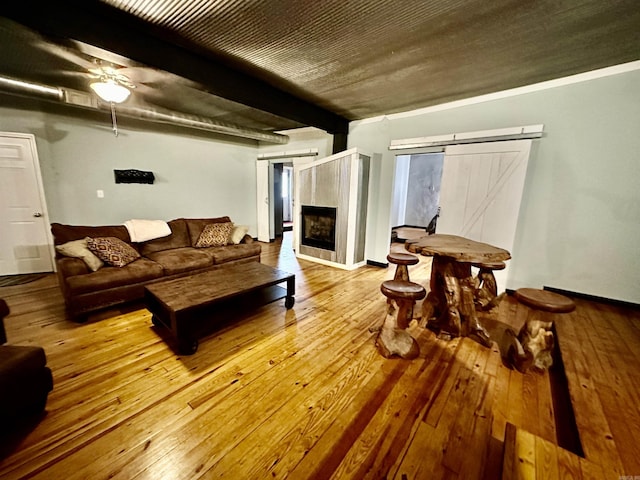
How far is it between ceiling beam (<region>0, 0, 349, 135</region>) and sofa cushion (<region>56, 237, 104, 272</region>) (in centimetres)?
189

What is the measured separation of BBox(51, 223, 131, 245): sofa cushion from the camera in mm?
2854

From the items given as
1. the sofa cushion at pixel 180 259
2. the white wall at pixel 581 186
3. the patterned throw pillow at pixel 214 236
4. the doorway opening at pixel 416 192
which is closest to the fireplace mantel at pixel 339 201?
the patterned throw pillow at pixel 214 236

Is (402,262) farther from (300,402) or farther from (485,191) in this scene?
(300,402)

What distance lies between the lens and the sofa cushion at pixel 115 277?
2385mm

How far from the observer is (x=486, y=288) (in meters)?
2.87

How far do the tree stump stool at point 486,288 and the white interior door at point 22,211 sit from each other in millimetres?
5873

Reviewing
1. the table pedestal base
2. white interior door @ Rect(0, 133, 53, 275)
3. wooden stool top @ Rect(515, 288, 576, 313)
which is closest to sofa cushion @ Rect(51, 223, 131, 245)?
white interior door @ Rect(0, 133, 53, 275)

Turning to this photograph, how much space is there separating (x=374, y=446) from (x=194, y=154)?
214 inches

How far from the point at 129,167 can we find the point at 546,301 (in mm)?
5770

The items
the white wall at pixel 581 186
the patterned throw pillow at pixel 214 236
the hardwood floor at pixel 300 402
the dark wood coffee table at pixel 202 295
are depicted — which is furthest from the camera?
the patterned throw pillow at pixel 214 236

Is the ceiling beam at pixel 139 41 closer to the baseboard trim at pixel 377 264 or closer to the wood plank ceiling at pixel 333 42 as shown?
the wood plank ceiling at pixel 333 42

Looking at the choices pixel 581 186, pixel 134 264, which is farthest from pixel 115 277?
pixel 581 186

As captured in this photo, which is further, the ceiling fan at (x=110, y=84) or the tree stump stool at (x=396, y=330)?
the ceiling fan at (x=110, y=84)

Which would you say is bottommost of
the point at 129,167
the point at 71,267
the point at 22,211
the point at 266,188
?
the point at 71,267
